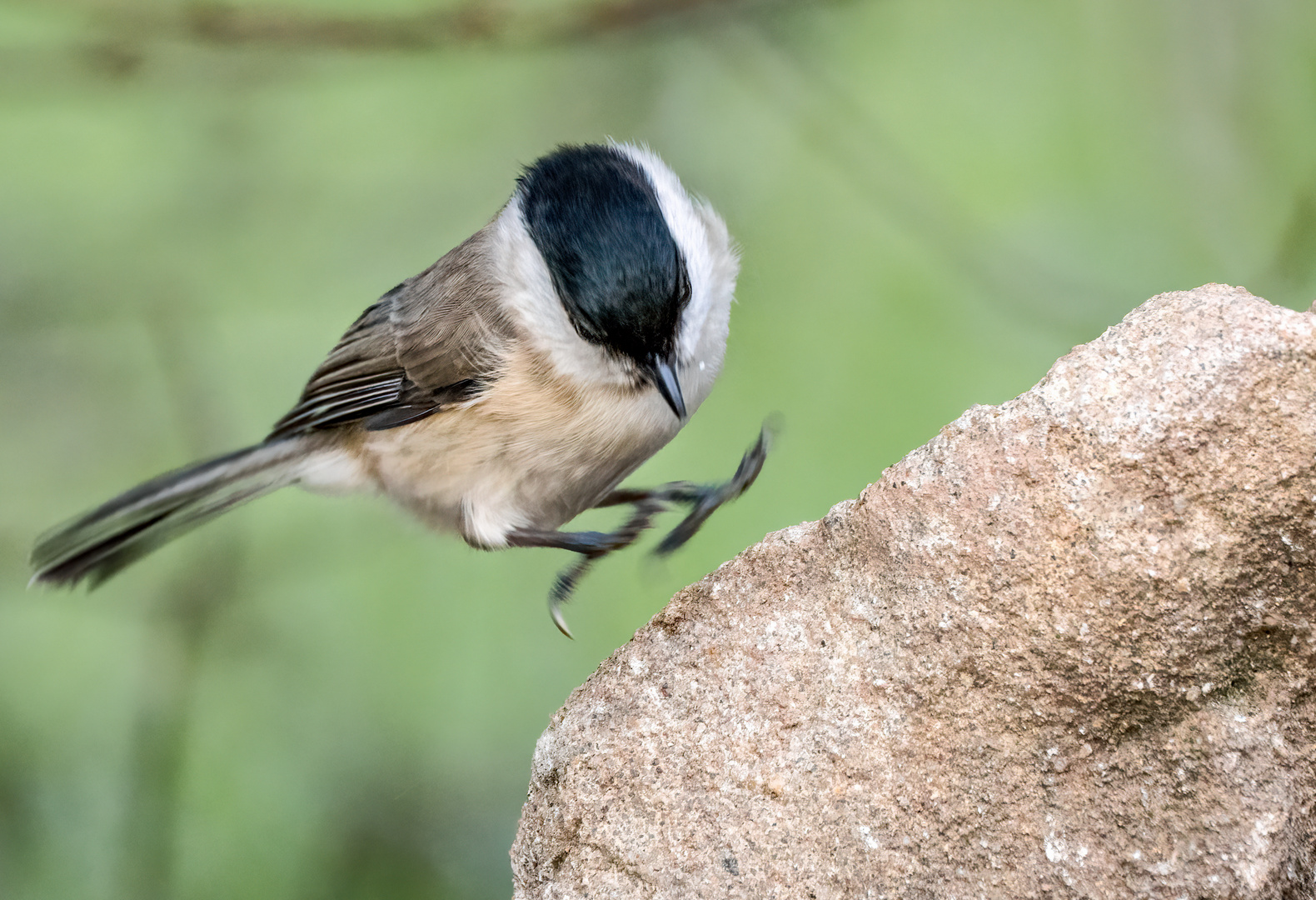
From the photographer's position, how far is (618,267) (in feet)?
4.46

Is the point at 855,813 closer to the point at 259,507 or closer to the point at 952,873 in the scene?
the point at 952,873

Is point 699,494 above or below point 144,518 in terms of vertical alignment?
below

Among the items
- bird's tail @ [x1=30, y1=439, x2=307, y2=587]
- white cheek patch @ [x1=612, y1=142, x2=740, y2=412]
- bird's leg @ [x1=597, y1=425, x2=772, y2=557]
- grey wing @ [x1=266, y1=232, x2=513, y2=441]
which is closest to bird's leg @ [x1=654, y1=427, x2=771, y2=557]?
bird's leg @ [x1=597, y1=425, x2=772, y2=557]

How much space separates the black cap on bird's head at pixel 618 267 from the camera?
1.35 meters

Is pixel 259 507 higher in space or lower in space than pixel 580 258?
higher

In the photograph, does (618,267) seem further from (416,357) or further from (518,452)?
(416,357)

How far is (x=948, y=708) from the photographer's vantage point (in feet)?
3.32

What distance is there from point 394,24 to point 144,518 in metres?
0.93

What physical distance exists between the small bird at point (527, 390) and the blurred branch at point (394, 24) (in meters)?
0.40

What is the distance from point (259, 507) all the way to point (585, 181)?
103 centimetres

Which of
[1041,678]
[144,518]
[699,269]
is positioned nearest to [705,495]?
[699,269]

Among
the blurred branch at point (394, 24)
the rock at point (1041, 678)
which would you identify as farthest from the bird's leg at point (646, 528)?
the blurred branch at point (394, 24)

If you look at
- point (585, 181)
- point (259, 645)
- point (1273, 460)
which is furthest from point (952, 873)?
point (259, 645)

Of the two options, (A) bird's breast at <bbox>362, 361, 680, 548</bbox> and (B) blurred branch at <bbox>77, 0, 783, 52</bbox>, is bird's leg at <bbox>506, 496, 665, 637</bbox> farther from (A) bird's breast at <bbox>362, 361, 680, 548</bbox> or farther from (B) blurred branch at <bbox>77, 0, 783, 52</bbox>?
(B) blurred branch at <bbox>77, 0, 783, 52</bbox>
